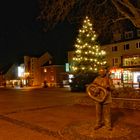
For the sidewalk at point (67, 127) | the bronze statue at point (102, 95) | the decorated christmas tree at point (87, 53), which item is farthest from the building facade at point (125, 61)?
the bronze statue at point (102, 95)

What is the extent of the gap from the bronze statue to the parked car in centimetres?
2862

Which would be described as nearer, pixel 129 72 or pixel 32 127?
pixel 32 127

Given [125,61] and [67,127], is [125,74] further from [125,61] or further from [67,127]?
[67,127]

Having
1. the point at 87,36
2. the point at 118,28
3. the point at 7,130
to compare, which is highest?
the point at 87,36

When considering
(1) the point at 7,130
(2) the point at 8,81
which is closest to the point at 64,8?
(1) the point at 7,130

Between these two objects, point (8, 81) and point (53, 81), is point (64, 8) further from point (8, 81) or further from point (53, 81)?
point (8, 81)

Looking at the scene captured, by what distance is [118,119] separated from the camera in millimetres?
13414

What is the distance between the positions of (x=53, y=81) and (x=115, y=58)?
75.3 ft

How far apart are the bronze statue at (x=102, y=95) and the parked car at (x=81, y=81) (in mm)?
28619

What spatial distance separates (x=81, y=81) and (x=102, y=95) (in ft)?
96.8

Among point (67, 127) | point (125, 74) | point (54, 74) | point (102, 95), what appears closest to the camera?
point (102, 95)

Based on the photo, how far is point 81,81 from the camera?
132 ft

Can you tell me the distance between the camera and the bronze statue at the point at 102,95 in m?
10.9

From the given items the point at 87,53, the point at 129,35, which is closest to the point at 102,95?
the point at 87,53
